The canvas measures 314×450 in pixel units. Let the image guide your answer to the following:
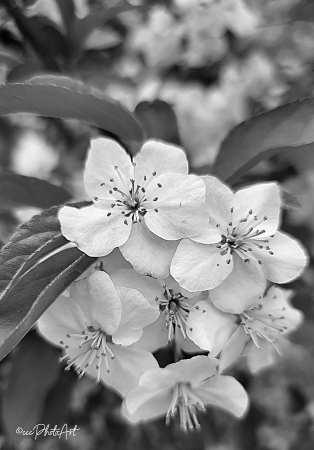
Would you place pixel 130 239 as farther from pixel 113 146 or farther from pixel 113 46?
pixel 113 46

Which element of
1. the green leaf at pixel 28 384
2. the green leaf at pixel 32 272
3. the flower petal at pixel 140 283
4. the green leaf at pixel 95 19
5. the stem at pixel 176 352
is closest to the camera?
the green leaf at pixel 32 272

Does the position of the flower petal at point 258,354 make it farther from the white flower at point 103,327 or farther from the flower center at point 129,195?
the flower center at point 129,195

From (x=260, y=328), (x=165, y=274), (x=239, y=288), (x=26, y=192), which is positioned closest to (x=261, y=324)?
(x=260, y=328)

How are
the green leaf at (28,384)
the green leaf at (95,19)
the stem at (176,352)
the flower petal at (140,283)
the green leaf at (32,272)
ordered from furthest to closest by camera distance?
the green leaf at (95,19)
the green leaf at (28,384)
the stem at (176,352)
the flower petal at (140,283)
the green leaf at (32,272)

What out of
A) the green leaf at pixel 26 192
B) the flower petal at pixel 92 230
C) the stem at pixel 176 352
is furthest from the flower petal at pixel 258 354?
the green leaf at pixel 26 192

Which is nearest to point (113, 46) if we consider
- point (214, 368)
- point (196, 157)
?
point (196, 157)

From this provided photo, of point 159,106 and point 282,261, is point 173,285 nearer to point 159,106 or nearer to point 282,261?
point 282,261
